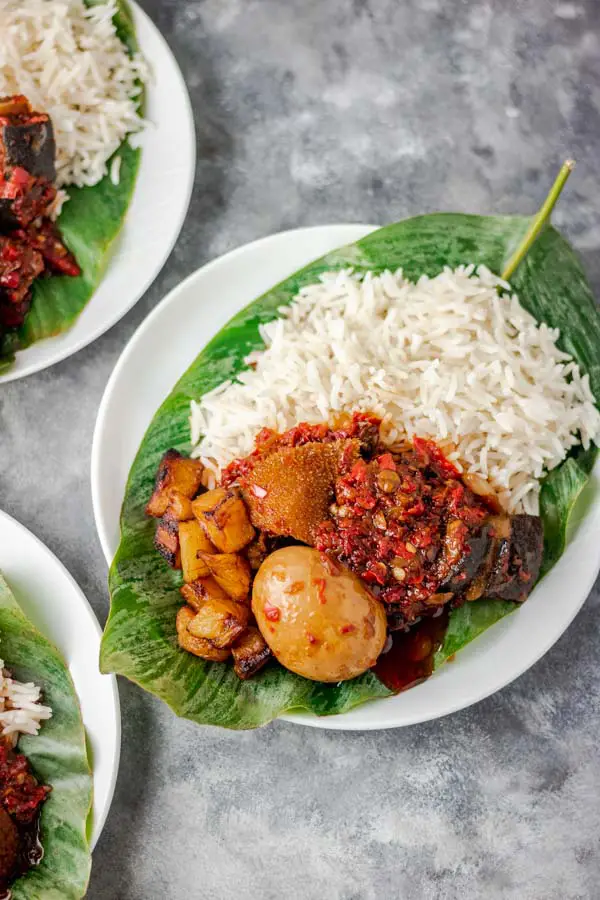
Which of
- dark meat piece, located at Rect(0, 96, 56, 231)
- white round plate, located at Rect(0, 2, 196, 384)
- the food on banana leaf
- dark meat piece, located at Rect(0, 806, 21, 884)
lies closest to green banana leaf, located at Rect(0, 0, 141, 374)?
white round plate, located at Rect(0, 2, 196, 384)

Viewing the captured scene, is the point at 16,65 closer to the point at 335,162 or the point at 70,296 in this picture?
the point at 70,296

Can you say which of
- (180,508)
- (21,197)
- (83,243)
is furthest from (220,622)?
(21,197)

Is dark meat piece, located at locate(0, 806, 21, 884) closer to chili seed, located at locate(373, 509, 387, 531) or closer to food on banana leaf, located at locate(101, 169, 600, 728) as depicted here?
food on banana leaf, located at locate(101, 169, 600, 728)

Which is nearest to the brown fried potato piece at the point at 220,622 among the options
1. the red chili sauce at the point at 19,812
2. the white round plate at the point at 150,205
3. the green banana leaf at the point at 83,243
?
the red chili sauce at the point at 19,812

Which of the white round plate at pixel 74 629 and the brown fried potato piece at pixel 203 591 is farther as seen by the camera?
the white round plate at pixel 74 629

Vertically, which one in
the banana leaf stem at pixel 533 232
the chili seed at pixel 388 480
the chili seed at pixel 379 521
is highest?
the banana leaf stem at pixel 533 232

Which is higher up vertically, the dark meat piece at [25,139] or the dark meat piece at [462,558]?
the dark meat piece at [25,139]

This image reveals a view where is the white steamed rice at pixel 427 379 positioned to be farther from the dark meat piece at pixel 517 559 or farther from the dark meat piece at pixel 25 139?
the dark meat piece at pixel 25 139

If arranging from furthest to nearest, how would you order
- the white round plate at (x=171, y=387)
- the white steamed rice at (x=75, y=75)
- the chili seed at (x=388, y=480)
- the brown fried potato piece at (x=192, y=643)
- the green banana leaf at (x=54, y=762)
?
1. the white steamed rice at (x=75, y=75)
2. the white round plate at (x=171, y=387)
3. the green banana leaf at (x=54, y=762)
4. the brown fried potato piece at (x=192, y=643)
5. the chili seed at (x=388, y=480)
